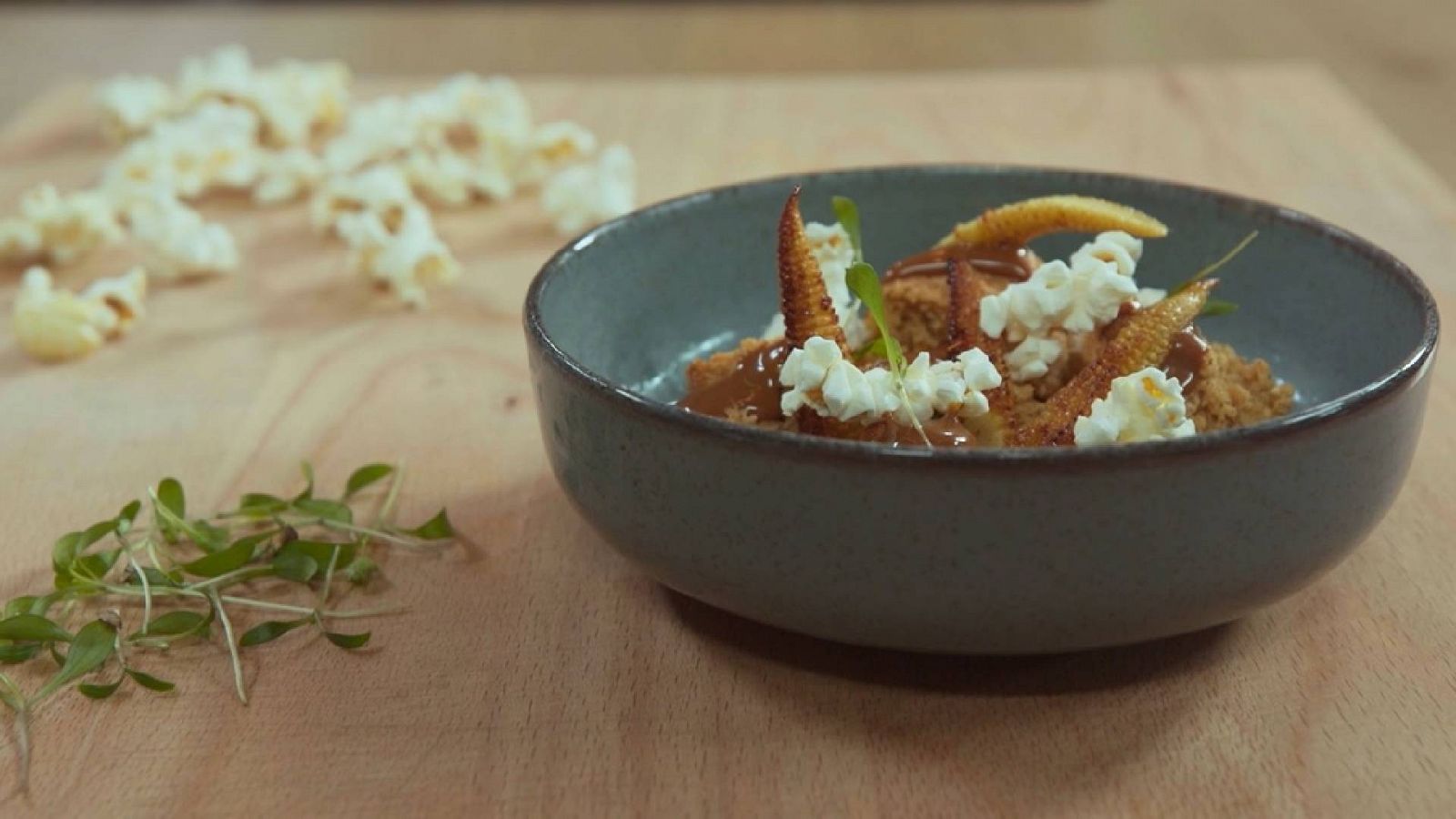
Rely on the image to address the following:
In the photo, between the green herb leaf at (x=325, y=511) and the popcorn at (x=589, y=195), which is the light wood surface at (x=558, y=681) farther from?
the popcorn at (x=589, y=195)

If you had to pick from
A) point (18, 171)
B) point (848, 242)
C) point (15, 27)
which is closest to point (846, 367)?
point (848, 242)

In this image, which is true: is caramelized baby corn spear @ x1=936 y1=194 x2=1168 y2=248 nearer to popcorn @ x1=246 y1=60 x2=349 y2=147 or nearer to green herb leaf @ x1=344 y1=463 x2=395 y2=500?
green herb leaf @ x1=344 y1=463 x2=395 y2=500

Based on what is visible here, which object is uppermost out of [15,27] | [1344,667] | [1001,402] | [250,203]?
[1001,402]

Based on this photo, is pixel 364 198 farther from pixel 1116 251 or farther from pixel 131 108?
pixel 1116 251

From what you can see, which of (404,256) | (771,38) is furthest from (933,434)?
(771,38)

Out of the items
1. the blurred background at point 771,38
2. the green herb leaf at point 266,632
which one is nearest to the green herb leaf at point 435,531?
the green herb leaf at point 266,632

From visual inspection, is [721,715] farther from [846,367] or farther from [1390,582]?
[1390,582]
